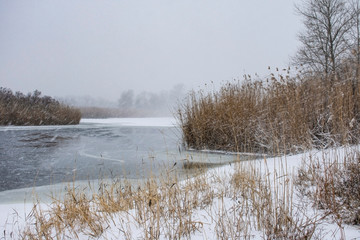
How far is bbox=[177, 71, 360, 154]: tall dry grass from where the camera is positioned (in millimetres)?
4746

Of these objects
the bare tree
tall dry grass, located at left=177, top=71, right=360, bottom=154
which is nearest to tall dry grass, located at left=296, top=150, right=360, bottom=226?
tall dry grass, located at left=177, top=71, right=360, bottom=154

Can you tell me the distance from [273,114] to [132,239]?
14.7 ft

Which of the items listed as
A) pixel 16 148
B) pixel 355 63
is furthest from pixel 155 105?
pixel 355 63

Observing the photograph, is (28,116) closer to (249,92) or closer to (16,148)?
(16,148)

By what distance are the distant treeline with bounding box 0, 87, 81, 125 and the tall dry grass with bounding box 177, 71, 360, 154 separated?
11.8 metres

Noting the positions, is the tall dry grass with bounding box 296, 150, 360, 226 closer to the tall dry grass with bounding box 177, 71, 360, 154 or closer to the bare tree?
the tall dry grass with bounding box 177, 71, 360, 154

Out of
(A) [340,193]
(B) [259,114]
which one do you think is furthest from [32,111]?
(A) [340,193]

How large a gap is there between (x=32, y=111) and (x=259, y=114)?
1440 cm

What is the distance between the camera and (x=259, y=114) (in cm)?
577

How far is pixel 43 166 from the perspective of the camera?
200 inches

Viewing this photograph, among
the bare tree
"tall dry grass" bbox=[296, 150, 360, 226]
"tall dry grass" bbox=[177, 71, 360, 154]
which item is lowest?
"tall dry grass" bbox=[296, 150, 360, 226]

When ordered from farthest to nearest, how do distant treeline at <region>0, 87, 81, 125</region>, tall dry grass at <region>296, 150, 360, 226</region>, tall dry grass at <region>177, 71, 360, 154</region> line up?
distant treeline at <region>0, 87, 81, 125</region> < tall dry grass at <region>177, 71, 360, 154</region> < tall dry grass at <region>296, 150, 360, 226</region>

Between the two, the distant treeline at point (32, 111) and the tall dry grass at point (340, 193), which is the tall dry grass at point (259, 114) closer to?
Answer: the tall dry grass at point (340, 193)

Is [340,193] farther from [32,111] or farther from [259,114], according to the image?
[32,111]
